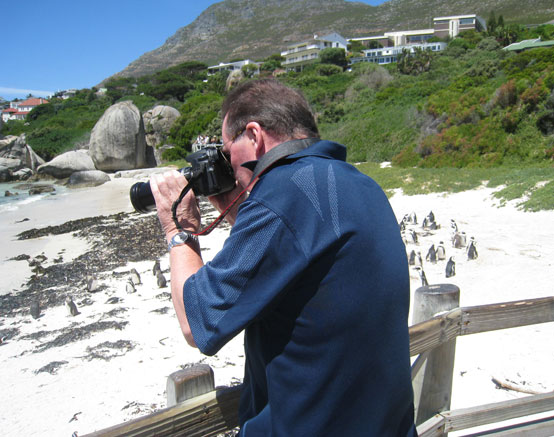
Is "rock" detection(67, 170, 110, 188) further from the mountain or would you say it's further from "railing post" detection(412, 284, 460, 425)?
the mountain

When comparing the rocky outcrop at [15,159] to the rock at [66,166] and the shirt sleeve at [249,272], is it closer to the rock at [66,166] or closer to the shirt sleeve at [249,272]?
the rock at [66,166]

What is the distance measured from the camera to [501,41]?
4453cm

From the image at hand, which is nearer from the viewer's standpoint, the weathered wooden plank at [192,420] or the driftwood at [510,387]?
the weathered wooden plank at [192,420]

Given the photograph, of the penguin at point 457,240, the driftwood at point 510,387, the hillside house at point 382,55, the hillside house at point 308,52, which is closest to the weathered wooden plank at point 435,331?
the driftwood at point 510,387

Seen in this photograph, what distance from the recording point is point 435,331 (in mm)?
1977

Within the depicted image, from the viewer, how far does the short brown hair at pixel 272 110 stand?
1.38 meters

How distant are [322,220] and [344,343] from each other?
33 cm

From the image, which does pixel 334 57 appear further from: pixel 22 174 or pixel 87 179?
pixel 87 179

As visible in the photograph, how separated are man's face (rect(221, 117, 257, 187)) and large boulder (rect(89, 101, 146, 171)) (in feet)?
97.8

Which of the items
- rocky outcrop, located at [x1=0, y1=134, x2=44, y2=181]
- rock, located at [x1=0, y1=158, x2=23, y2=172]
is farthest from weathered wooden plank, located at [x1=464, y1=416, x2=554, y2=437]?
rock, located at [x1=0, y1=158, x2=23, y2=172]

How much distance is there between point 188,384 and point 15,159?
35.5 m

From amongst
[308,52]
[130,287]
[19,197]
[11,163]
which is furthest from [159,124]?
[308,52]

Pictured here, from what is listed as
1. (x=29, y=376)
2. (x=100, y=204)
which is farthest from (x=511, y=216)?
(x=100, y=204)

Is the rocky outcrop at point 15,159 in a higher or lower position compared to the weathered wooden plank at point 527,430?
higher
